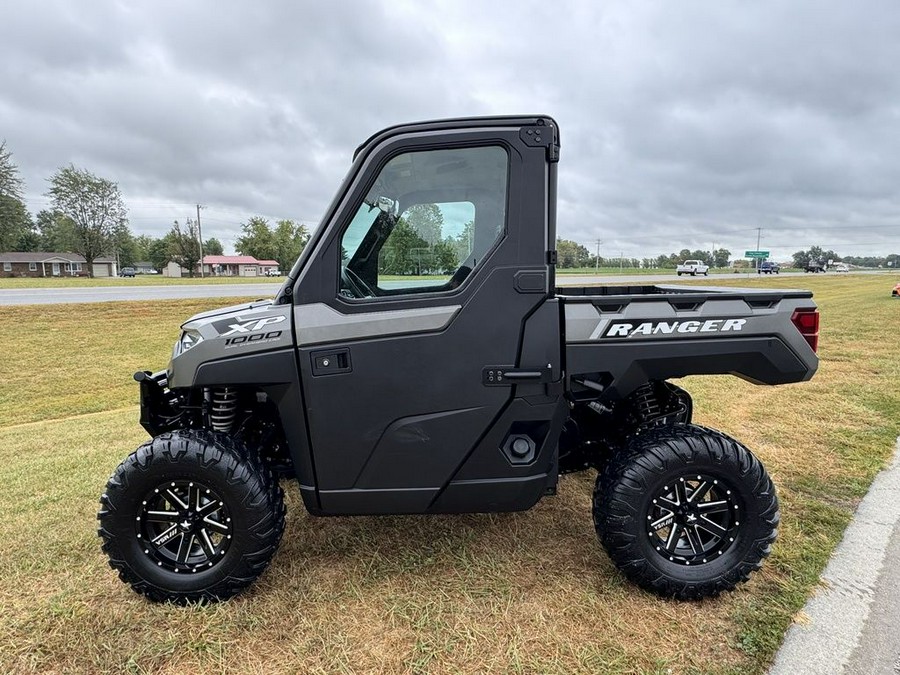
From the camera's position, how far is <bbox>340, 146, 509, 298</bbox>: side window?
2.35 m

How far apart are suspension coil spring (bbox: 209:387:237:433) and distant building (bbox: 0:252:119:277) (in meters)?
79.6

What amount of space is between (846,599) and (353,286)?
9.22 ft

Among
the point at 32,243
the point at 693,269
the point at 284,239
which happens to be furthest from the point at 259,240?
the point at 693,269

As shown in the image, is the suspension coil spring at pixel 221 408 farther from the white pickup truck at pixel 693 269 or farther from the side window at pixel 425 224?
the white pickup truck at pixel 693 269

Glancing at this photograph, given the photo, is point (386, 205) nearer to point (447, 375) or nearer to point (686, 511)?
point (447, 375)

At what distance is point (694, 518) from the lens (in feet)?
8.20

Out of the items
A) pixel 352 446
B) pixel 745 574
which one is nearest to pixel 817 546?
pixel 745 574

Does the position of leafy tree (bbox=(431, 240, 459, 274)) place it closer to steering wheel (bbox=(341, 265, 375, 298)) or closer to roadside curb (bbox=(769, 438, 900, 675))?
steering wheel (bbox=(341, 265, 375, 298))

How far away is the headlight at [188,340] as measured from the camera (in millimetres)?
2402

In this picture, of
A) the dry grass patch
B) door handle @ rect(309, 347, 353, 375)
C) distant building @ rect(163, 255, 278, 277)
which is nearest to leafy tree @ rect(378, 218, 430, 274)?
door handle @ rect(309, 347, 353, 375)

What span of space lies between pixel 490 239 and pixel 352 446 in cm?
117

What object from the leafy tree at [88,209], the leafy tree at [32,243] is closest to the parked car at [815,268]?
the leafy tree at [88,209]

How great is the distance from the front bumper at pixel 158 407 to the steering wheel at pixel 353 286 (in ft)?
4.40

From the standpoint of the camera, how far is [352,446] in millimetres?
2387
